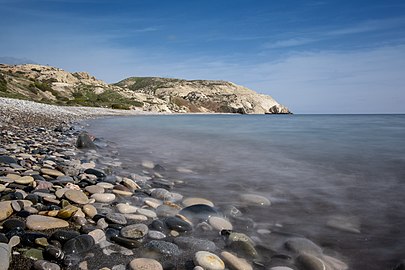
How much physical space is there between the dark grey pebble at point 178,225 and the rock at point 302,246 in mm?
933

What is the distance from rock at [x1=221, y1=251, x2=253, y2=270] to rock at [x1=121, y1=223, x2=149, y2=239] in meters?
0.75

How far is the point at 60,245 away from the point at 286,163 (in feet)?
18.6

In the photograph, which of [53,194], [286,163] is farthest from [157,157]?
[53,194]

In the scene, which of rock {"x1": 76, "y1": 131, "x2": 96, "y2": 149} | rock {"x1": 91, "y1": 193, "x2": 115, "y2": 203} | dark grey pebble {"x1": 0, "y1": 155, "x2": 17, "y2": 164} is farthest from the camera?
rock {"x1": 76, "y1": 131, "x2": 96, "y2": 149}

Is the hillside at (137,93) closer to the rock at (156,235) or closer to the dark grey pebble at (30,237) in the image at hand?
the dark grey pebble at (30,237)

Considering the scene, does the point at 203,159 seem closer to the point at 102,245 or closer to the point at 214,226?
the point at 214,226

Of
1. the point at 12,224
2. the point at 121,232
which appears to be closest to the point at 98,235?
the point at 121,232

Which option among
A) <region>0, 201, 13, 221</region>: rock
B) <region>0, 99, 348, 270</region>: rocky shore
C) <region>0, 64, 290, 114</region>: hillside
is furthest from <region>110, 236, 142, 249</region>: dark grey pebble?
<region>0, 64, 290, 114</region>: hillside

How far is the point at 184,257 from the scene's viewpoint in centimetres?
223

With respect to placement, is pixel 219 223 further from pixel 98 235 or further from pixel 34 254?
pixel 34 254

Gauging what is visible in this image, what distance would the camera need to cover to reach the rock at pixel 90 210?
278 centimetres

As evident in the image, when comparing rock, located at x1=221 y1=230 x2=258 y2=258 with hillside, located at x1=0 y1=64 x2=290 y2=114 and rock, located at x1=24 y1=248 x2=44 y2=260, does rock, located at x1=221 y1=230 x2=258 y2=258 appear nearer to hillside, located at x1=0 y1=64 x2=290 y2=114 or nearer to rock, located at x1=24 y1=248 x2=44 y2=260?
rock, located at x1=24 y1=248 x2=44 y2=260

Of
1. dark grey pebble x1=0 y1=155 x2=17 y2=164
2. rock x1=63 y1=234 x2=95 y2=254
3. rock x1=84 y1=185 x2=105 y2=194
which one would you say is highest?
dark grey pebble x1=0 y1=155 x2=17 y2=164

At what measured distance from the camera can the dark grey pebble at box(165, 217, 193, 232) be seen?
2.75 meters
